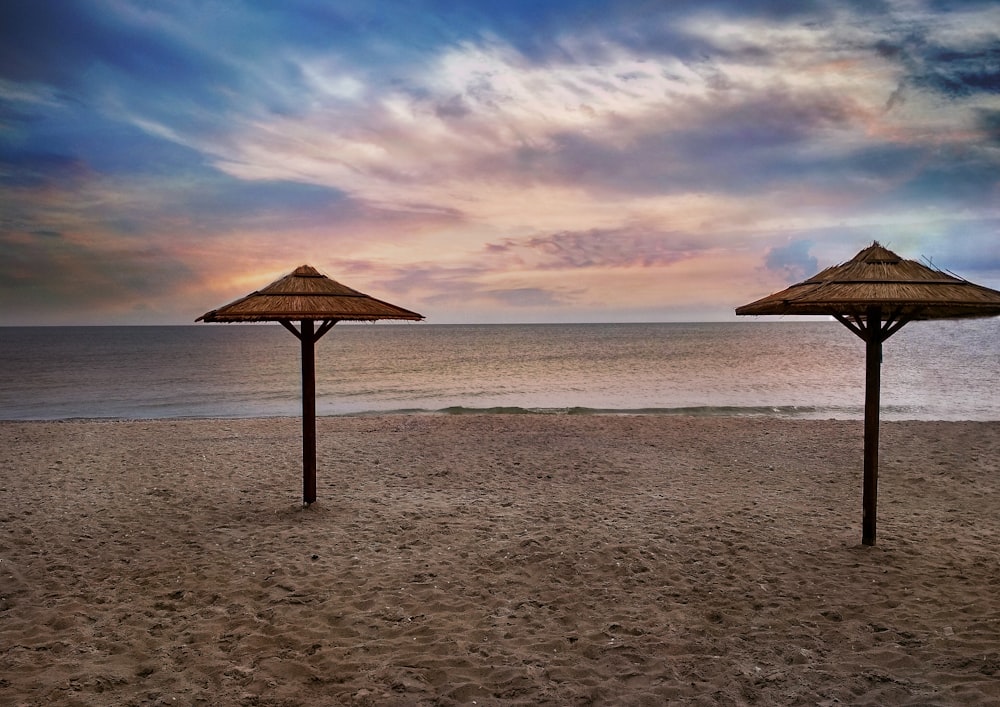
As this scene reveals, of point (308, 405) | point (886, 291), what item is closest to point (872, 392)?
point (886, 291)

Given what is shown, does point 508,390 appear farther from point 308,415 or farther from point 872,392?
point 872,392

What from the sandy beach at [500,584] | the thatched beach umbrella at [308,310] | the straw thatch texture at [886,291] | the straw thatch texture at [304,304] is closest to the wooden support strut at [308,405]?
the thatched beach umbrella at [308,310]

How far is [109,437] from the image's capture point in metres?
15.4

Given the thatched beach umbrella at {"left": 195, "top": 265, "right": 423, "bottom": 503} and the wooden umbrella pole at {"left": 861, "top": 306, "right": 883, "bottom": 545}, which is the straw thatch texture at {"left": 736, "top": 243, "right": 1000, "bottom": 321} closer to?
the wooden umbrella pole at {"left": 861, "top": 306, "right": 883, "bottom": 545}

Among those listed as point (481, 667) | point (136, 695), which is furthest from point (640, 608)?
point (136, 695)

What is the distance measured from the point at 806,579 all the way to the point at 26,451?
15.6m

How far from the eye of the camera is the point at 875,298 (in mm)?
6082

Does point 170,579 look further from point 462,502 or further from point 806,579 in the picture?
point 806,579

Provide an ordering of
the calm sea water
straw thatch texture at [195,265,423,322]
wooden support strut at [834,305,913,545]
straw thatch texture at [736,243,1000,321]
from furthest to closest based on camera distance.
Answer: the calm sea water < straw thatch texture at [195,265,423,322] < wooden support strut at [834,305,913,545] < straw thatch texture at [736,243,1000,321]

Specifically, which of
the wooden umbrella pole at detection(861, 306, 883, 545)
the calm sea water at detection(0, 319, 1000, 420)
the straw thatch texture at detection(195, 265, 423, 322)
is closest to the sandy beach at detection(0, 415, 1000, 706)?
the wooden umbrella pole at detection(861, 306, 883, 545)

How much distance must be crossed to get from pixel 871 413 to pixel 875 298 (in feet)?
4.60

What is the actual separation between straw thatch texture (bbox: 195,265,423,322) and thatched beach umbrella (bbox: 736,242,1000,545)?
513 cm

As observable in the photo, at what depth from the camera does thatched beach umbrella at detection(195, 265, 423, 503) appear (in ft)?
24.8

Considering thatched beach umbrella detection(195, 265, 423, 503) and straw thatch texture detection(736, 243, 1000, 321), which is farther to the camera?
thatched beach umbrella detection(195, 265, 423, 503)
